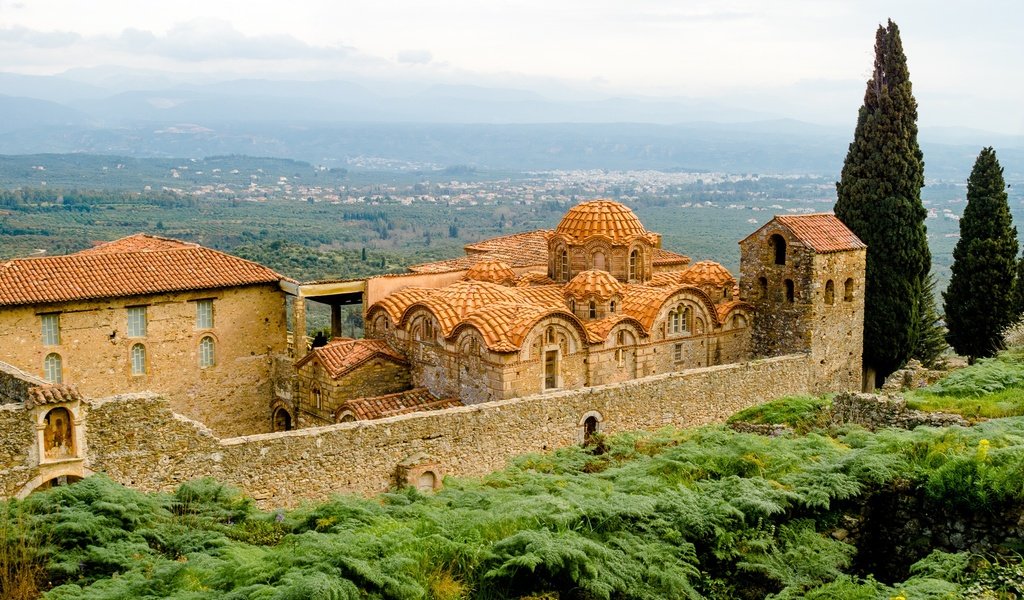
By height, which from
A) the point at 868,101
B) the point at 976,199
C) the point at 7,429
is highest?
the point at 868,101

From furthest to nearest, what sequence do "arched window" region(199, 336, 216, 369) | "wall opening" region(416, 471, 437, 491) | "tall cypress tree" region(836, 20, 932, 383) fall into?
"tall cypress tree" region(836, 20, 932, 383) → "arched window" region(199, 336, 216, 369) → "wall opening" region(416, 471, 437, 491)

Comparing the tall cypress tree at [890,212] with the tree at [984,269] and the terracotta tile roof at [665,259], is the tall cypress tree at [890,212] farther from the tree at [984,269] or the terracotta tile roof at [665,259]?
the terracotta tile roof at [665,259]

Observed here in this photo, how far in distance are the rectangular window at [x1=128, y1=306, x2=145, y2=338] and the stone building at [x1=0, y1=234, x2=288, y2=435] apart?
0.02 metres

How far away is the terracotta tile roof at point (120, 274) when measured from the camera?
915 inches

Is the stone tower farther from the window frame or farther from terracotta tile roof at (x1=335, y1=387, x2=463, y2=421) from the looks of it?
the window frame

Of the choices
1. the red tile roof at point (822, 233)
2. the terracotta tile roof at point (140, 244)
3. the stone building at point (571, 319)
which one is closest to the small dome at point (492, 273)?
the stone building at point (571, 319)

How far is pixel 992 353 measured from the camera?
31156mm

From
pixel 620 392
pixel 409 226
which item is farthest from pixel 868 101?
pixel 409 226

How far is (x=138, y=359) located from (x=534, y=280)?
10738 millimetres

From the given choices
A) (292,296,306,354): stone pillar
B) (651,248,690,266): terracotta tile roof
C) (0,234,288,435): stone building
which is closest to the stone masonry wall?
(0,234,288,435): stone building

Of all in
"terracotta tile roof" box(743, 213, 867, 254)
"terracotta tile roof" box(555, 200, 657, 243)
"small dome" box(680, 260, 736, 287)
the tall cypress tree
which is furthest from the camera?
the tall cypress tree

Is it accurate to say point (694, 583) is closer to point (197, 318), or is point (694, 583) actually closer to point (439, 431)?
point (439, 431)

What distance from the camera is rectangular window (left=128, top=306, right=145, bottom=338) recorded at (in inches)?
964

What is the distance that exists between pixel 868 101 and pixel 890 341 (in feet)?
24.3
